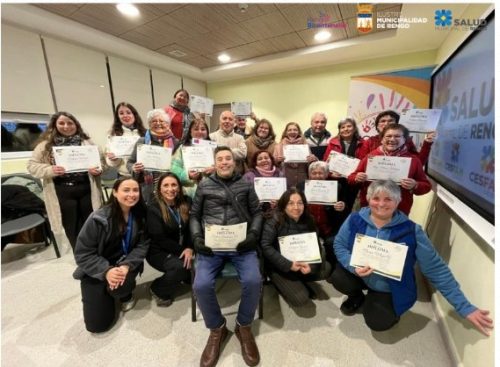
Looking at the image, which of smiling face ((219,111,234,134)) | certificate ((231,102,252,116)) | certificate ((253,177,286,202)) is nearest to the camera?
certificate ((253,177,286,202))

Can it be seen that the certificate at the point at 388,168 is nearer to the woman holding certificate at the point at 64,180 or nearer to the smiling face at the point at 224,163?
the smiling face at the point at 224,163

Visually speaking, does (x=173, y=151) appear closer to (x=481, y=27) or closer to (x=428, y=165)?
(x=481, y=27)

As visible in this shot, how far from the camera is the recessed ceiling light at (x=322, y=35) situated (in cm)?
341

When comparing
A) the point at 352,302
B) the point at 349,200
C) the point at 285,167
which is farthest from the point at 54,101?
the point at 352,302

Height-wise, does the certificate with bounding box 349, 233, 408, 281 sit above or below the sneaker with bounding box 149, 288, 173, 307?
above

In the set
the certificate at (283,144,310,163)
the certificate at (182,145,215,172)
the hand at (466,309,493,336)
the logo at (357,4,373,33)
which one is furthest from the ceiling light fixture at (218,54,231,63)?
the hand at (466,309,493,336)

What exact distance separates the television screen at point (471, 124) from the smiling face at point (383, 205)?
1.52 ft

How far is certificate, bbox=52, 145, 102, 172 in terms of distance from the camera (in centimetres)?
204

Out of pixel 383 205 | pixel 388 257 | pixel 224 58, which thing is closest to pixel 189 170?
pixel 383 205

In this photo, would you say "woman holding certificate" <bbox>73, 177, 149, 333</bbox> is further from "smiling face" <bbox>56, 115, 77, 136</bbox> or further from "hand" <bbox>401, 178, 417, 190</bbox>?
"hand" <bbox>401, 178, 417, 190</bbox>

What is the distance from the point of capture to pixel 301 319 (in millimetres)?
1780

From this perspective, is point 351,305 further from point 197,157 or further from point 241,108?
point 241,108

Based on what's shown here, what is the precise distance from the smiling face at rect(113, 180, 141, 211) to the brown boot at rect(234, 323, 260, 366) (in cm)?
120

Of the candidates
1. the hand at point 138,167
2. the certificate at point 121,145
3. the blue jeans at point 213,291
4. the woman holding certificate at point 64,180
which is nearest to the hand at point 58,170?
the woman holding certificate at point 64,180
